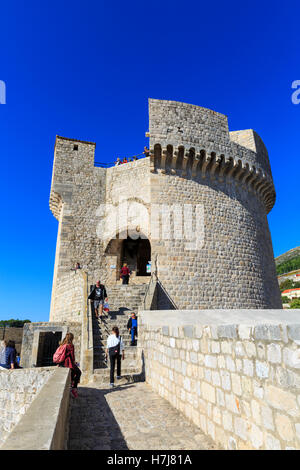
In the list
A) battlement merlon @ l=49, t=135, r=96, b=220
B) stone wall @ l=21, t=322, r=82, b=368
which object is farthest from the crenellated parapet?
stone wall @ l=21, t=322, r=82, b=368

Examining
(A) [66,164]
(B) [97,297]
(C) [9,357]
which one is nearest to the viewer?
(C) [9,357]

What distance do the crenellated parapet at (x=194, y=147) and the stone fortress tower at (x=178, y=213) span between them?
0.05 metres

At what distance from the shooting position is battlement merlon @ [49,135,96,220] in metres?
15.6

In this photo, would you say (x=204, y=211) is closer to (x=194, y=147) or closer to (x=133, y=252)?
(x=194, y=147)

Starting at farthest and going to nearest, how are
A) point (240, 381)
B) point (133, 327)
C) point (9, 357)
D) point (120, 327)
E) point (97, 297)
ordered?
point (97, 297) < point (120, 327) < point (133, 327) < point (9, 357) < point (240, 381)

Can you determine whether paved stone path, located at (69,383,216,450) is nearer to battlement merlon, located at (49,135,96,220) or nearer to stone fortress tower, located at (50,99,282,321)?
stone fortress tower, located at (50,99,282,321)

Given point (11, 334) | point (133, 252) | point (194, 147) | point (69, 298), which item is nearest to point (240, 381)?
point (69, 298)

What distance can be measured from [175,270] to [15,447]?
999cm

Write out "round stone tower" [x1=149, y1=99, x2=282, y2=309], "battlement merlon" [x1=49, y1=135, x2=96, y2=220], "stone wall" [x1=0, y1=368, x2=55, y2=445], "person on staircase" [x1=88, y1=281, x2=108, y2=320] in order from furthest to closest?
"battlement merlon" [x1=49, y1=135, x2=96, y2=220]
"round stone tower" [x1=149, y1=99, x2=282, y2=309]
"person on staircase" [x1=88, y1=281, x2=108, y2=320]
"stone wall" [x1=0, y1=368, x2=55, y2=445]

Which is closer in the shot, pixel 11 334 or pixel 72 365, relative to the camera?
pixel 72 365

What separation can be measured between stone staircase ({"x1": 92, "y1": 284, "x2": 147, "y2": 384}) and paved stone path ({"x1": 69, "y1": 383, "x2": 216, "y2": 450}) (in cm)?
143

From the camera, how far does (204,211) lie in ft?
41.7

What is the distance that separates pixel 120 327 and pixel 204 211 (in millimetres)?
6549

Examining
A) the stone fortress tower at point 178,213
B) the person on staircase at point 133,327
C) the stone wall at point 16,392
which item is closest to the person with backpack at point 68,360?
the stone wall at point 16,392
